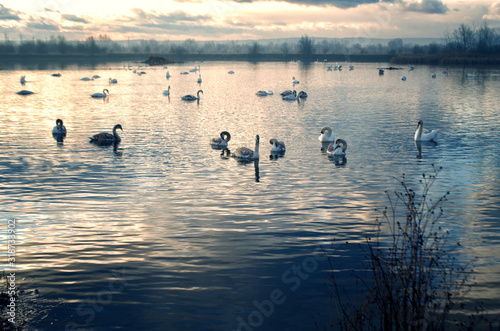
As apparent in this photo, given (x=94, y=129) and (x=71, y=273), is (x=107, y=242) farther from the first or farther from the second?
(x=94, y=129)

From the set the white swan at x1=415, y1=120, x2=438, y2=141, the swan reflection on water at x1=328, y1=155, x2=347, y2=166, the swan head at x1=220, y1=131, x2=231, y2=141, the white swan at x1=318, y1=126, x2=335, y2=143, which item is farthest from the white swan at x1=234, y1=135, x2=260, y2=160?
the white swan at x1=415, y1=120, x2=438, y2=141

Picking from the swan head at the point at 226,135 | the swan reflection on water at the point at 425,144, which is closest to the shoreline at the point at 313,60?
the swan reflection on water at the point at 425,144

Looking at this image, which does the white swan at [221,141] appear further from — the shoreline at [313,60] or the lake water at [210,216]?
the shoreline at [313,60]

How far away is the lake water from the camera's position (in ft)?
30.0

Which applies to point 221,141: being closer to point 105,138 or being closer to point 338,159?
point 338,159

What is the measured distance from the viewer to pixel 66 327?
8281 millimetres

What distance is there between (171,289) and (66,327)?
225 cm

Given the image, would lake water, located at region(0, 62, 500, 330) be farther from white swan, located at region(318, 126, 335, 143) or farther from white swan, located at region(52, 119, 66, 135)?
white swan, located at region(52, 119, 66, 135)

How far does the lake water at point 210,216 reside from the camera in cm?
916

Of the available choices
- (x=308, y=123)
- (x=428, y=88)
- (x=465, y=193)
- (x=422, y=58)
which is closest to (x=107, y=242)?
(x=465, y=193)

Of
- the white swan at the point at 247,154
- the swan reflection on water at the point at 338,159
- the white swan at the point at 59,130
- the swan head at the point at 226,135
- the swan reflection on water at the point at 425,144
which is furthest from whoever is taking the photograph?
the white swan at the point at 59,130

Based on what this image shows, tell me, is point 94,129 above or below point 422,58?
below

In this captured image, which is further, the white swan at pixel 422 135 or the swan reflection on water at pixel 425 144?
the white swan at pixel 422 135

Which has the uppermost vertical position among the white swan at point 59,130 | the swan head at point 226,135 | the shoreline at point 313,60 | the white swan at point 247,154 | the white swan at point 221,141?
the shoreline at point 313,60
